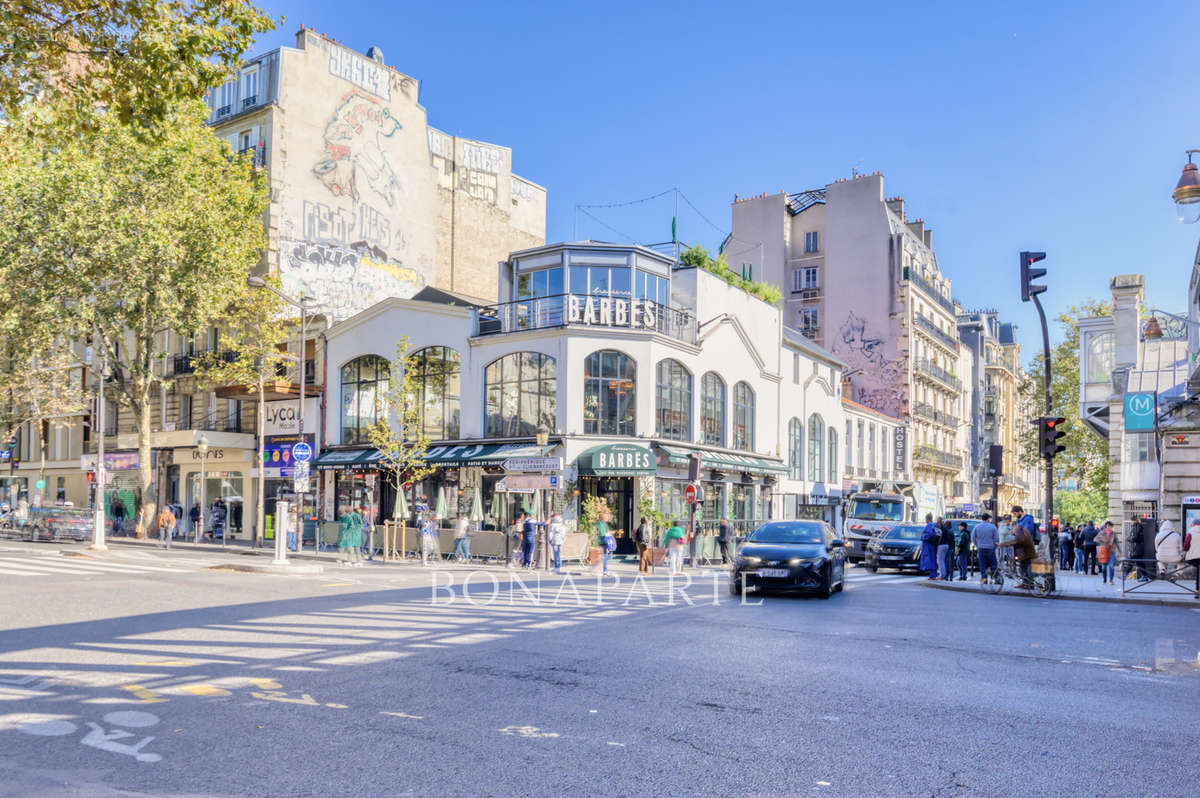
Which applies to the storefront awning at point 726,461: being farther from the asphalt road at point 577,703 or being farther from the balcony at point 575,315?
the asphalt road at point 577,703

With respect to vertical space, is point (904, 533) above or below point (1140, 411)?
below

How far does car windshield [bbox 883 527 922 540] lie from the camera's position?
92.2ft

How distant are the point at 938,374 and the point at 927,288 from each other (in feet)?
19.4

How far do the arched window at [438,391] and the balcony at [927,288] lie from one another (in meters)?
31.6

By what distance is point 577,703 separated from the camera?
7.16 m

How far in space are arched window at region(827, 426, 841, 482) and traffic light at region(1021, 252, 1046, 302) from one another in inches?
1100

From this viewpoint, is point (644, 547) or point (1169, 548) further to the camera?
point (644, 547)

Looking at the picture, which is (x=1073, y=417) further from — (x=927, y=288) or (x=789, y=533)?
(x=789, y=533)

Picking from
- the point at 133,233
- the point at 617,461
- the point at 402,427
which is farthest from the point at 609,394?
the point at 133,233

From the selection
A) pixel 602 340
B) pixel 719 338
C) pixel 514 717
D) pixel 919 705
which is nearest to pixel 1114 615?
pixel 919 705

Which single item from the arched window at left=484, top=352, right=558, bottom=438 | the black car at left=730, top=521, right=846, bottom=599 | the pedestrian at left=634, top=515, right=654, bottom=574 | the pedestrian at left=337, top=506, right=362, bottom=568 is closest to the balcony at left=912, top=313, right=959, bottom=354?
the arched window at left=484, top=352, right=558, bottom=438

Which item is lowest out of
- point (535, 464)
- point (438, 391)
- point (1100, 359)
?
point (535, 464)

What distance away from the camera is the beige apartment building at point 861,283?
5506 centimetres

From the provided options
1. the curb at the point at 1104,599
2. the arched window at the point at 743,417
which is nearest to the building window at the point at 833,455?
the arched window at the point at 743,417
